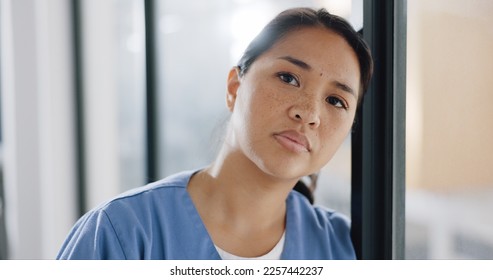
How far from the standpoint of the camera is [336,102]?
2.23 feet

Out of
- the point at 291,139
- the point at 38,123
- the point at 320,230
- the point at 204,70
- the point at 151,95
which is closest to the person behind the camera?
the point at 291,139

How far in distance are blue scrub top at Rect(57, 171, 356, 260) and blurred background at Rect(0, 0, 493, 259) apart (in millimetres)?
73

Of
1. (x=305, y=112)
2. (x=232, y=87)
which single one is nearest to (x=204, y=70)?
(x=232, y=87)

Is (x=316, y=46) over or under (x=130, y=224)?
over

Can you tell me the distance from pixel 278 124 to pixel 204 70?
1.27ft

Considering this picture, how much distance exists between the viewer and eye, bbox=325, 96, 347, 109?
0.67 m

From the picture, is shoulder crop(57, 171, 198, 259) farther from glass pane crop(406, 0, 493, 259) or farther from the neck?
glass pane crop(406, 0, 493, 259)

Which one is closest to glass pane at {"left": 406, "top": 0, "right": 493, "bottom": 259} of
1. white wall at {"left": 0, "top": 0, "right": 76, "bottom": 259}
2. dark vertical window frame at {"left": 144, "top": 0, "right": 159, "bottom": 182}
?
dark vertical window frame at {"left": 144, "top": 0, "right": 159, "bottom": 182}

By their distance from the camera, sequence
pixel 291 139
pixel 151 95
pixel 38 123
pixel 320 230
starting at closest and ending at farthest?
1. pixel 291 139
2. pixel 320 230
3. pixel 151 95
4. pixel 38 123

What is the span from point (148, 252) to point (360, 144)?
1.23 feet

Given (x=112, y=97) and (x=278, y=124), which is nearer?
(x=278, y=124)

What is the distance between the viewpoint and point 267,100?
2.20 ft

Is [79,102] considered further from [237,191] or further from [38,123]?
[237,191]

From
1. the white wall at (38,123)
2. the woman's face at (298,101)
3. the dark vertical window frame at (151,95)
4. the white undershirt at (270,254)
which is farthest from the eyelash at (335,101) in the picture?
the white wall at (38,123)
